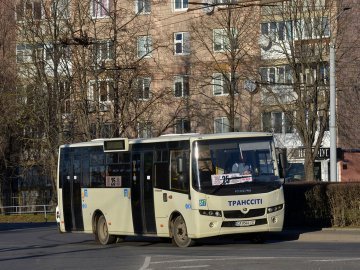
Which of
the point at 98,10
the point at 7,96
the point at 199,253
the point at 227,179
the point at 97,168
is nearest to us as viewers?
the point at 199,253

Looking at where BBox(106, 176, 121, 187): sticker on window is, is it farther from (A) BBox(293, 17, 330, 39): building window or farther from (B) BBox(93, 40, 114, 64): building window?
(A) BBox(293, 17, 330, 39): building window

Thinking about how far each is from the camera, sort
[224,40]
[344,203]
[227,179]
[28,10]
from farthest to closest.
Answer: [224,40] → [28,10] → [344,203] → [227,179]

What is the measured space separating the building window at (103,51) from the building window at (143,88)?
2.48 meters

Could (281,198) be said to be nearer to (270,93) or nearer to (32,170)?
(270,93)

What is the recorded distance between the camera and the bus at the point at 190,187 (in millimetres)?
22797

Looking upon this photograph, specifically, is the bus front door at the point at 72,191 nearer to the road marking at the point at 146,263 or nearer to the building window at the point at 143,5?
the road marking at the point at 146,263

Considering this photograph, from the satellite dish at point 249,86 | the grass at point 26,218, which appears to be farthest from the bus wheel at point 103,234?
the satellite dish at point 249,86

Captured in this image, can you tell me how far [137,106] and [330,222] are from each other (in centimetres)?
2109

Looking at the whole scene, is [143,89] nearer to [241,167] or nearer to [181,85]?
[181,85]

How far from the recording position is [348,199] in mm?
26266

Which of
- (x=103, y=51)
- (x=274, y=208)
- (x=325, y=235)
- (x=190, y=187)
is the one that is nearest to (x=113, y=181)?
(x=190, y=187)

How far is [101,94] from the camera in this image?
155ft

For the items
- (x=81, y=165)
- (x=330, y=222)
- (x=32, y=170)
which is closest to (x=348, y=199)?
(x=330, y=222)

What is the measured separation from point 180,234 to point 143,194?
5.80 ft
